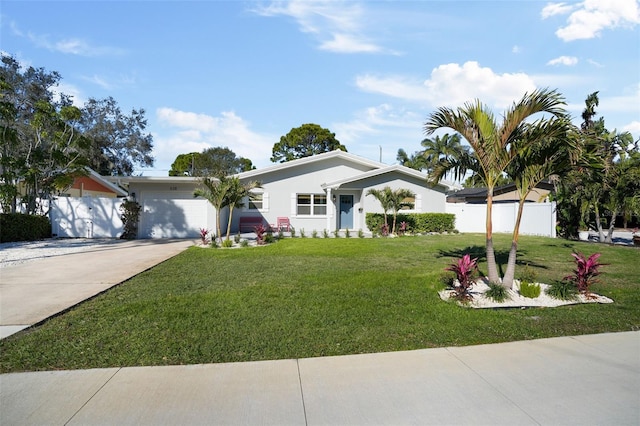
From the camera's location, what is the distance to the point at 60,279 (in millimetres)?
7879

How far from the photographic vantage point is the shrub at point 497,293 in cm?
624

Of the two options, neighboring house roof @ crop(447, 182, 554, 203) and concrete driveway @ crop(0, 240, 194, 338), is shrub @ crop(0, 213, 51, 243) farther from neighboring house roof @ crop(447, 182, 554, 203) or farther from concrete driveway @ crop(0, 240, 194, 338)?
neighboring house roof @ crop(447, 182, 554, 203)

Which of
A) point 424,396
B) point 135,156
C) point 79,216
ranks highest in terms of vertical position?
point 135,156

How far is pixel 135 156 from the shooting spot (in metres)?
35.5

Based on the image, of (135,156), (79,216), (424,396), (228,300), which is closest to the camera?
(424,396)

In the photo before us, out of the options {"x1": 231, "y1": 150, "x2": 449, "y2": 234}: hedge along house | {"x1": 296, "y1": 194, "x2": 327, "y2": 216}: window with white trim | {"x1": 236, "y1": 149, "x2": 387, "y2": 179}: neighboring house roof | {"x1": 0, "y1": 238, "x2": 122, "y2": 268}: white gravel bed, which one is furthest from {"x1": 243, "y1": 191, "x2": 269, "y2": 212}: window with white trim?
{"x1": 0, "y1": 238, "x2": 122, "y2": 268}: white gravel bed

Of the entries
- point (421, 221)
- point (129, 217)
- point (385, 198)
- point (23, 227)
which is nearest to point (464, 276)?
point (385, 198)

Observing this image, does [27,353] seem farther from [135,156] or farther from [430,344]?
[135,156]

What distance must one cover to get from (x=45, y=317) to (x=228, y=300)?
2.48 metres

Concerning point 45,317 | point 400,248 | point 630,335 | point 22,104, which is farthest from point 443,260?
point 22,104

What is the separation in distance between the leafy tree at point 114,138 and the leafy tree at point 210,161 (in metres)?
12.7

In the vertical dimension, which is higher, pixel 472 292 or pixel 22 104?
pixel 22 104

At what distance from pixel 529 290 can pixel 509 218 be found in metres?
16.8

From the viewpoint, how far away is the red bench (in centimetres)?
2061
